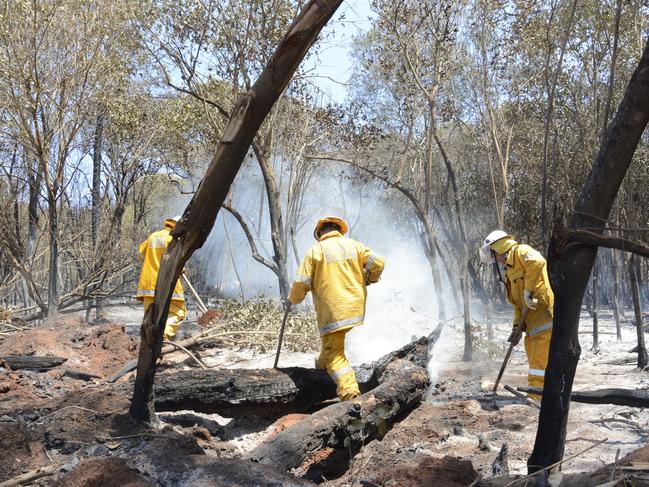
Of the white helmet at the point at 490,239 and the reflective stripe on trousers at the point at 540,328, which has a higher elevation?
the white helmet at the point at 490,239

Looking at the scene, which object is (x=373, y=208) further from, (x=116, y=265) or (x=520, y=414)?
(x=520, y=414)

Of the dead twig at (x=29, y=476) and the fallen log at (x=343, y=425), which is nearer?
the dead twig at (x=29, y=476)

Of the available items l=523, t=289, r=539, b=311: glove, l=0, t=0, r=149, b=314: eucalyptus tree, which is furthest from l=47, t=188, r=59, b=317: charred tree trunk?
l=523, t=289, r=539, b=311: glove

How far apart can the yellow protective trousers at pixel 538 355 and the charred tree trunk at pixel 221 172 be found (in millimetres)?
3620

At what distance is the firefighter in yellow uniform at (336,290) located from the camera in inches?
227

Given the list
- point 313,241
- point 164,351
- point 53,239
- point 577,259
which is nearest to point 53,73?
point 53,239

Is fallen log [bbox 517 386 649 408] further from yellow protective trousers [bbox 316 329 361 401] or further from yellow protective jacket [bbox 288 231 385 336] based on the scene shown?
yellow protective jacket [bbox 288 231 385 336]

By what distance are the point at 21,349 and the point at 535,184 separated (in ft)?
46.4

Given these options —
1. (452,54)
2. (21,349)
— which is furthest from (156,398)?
(452,54)

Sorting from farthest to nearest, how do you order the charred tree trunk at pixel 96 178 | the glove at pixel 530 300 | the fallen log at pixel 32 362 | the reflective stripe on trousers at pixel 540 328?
the charred tree trunk at pixel 96 178 → the fallen log at pixel 32 362 → the reflective stripe on trousers at pixel 540 328 → the glove at pixel 530 300

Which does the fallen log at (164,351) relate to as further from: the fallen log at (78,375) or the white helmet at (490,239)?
the white helmet at (490,239)

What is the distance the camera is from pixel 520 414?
18.9ft

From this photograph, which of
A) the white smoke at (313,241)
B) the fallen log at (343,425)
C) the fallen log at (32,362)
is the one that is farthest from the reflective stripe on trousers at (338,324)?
the white smoke at (313,241)

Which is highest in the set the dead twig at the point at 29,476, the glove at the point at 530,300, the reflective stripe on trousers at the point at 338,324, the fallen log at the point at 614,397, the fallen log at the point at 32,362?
the glove at the point at 530,300
